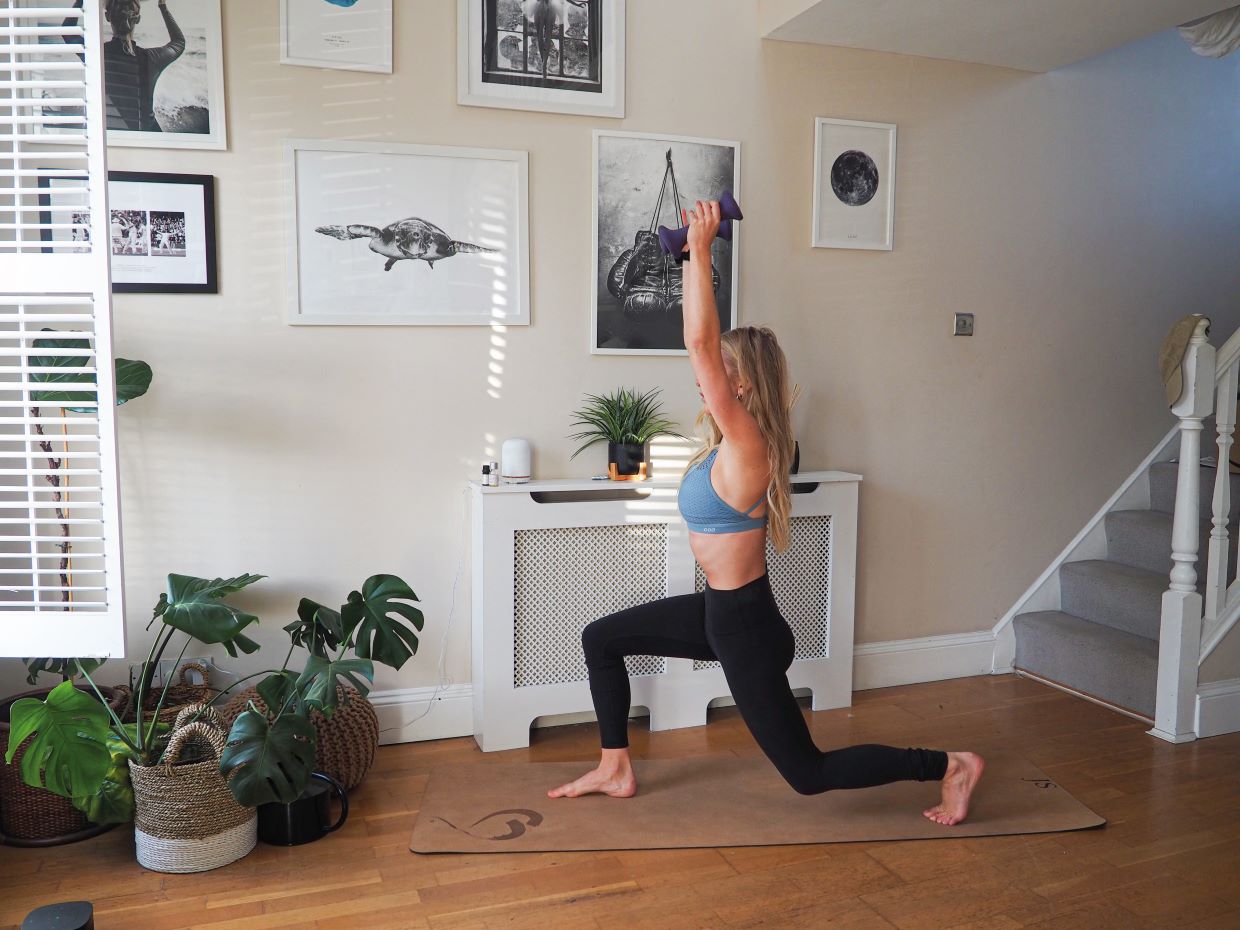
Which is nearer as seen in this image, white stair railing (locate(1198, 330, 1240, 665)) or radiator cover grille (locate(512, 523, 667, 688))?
radiator cover grille (locate(512, 523, 667, 688))

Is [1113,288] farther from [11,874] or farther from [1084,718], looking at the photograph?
[11,874]

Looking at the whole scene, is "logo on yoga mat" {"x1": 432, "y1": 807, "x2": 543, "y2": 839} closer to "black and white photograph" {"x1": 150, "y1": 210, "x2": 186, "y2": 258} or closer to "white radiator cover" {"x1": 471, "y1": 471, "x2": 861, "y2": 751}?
"white radiator cover" {"x1": 471, "y1": 471, "x2": 861, "y2": 751}

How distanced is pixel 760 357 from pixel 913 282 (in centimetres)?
155

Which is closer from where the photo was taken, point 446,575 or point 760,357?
point 760,357

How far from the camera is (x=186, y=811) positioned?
2.37 metres

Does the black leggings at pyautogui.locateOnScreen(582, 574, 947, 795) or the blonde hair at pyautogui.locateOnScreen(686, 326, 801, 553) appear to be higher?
the blonde hair at pyautogui.locateOnScreen(686, 326, 801, 553)

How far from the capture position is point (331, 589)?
3.14m

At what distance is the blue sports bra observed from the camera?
2.50 m

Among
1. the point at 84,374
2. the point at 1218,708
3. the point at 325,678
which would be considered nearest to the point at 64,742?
the point at 325,678

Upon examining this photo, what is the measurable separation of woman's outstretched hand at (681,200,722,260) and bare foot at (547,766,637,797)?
148 cm

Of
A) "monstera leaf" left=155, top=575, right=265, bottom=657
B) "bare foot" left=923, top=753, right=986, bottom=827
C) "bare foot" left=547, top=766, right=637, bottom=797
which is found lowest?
"bare foot" left=547, top=766, right=637, bottom=797

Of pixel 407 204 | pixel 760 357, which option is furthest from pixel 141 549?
pixel 760 357

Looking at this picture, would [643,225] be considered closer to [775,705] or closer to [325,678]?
[775,705]

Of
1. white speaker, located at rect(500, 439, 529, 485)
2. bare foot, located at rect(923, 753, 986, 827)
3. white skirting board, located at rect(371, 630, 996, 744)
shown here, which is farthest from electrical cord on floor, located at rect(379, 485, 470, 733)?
bare foot, located at rect(923, 753, 986, 827)
